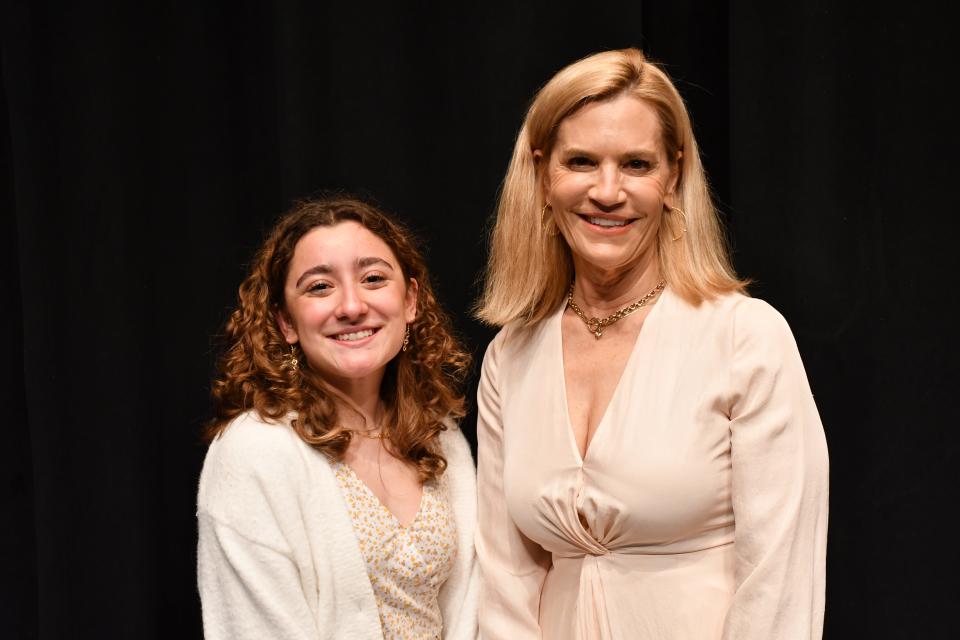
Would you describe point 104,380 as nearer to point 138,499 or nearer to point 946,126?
point 138,499

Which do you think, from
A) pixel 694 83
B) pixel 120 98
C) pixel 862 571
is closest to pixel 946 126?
pixel 694 83

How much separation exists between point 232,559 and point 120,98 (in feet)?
4.14

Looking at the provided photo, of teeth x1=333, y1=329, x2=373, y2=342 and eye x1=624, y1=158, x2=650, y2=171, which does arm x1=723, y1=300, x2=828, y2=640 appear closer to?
eye x1=624, y1=158, x2=650, y2=171

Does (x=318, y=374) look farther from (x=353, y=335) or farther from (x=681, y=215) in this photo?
(x=681, y=215)

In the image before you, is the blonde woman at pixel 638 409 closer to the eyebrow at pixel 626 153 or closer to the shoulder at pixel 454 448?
the eyebrow at pixel 626 153

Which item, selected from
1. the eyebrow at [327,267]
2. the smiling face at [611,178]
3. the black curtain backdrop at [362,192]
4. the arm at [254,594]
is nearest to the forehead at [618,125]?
the smiling face at [611,178]

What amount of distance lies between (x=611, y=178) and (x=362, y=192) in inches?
35.8

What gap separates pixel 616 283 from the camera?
203 centimetres

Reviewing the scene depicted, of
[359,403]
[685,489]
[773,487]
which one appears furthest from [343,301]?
[773,487]

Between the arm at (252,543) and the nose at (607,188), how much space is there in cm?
77

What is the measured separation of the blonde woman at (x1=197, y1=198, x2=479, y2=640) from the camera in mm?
1945

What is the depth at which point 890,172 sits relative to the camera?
248cm

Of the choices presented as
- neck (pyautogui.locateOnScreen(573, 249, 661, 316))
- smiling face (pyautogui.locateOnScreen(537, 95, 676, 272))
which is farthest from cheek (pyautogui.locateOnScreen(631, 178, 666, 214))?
neck (pyautogui.locateOnScreen(573, 249, 661, 316))

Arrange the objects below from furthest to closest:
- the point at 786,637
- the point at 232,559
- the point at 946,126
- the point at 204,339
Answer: the point at 204,339 < the point at 946,126 < the point at 232,559 < the point at 786,637
